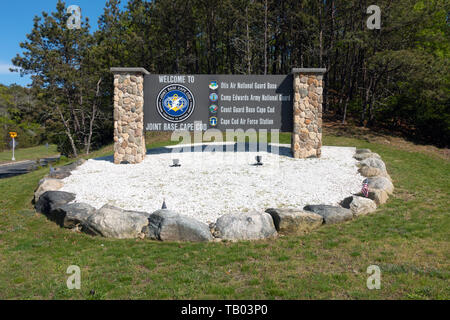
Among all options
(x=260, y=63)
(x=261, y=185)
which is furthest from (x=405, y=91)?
(x=261, y=185)

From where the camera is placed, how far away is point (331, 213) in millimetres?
8555

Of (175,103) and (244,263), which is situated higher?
(175,103)

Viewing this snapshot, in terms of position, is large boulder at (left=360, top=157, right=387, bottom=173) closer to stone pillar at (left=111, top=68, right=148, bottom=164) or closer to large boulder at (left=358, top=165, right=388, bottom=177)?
large boulder at (left=358, top=165, right=388, bottom=177)

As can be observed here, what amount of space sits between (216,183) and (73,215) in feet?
14.6

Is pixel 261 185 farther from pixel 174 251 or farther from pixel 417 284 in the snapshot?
pixel 417 284

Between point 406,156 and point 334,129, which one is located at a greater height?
point 334,129

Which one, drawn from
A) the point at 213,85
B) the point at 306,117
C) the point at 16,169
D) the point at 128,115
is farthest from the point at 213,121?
the point at 16,169

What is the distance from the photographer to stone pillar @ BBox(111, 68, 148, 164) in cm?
1352

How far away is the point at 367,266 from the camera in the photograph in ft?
19.9

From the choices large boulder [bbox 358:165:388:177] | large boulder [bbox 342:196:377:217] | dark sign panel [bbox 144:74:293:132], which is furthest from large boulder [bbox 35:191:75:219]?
large boulder [bbox 358:165:388:177]

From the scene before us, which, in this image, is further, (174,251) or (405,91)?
(405,91)

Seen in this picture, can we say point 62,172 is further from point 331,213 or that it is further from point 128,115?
point 331,213

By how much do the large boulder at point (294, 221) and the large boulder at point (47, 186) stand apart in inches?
291
